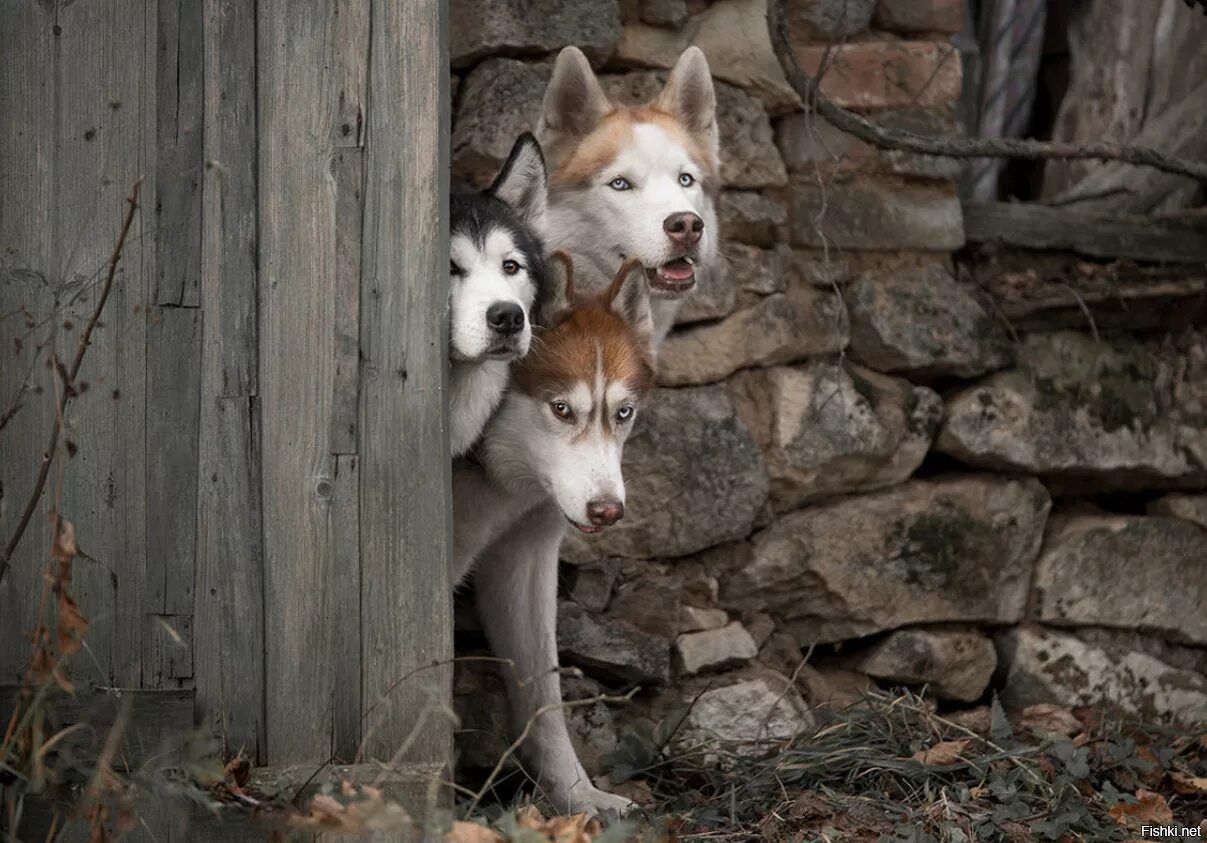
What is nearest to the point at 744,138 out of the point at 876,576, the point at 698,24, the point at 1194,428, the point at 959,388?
the point at 698,24

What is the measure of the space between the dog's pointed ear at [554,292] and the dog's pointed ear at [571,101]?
2.31 feet

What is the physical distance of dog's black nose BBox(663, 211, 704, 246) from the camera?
14.5 ft

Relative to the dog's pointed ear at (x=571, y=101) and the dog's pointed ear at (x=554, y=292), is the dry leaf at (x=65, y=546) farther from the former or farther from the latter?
the dog's pointed ear at (x=571, y=101)

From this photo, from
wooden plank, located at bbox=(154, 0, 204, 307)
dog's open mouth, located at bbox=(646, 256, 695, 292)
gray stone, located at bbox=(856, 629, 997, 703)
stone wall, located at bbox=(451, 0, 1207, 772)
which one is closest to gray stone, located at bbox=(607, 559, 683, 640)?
stone wall, located at bbox=(451, 0, 1207, 772)

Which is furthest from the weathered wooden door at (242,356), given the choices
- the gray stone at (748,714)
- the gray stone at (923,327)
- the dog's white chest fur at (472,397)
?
the gray stone at (923,327)

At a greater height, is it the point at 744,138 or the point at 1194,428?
→ the point at 744,138

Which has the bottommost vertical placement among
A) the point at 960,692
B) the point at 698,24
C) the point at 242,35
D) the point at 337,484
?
the point at 960,692

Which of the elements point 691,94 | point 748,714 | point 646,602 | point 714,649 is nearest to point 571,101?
point 691,94

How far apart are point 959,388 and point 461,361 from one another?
2.38 meters

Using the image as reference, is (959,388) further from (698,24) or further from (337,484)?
(337,484)

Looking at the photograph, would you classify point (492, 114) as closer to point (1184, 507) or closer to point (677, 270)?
point (677, 270)

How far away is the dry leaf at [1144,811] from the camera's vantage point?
13.7ft

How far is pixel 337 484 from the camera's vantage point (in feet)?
11.5

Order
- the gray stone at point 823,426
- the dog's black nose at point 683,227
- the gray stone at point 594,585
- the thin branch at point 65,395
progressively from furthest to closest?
the gray stone at point 823,426
the gray stone at point 594,585
the dog's black nose at point 683,227
the thin branch at point 65,395
